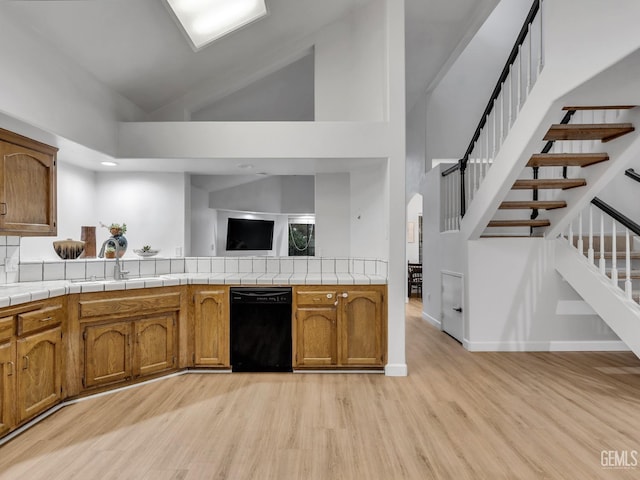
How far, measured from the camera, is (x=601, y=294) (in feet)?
11.3

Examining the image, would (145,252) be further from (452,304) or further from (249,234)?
(452,304)

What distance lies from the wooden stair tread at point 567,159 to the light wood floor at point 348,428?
6.17 ft

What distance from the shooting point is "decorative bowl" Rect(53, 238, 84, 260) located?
10.8 ft

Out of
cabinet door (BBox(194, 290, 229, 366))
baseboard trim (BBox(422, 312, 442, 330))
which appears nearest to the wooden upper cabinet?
cabinet door (BBox(194, 290, 229, 366))

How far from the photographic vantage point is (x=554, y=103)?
2.55 meters

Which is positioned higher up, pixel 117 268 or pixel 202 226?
pixel 202 226

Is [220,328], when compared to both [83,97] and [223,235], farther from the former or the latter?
[83,97]

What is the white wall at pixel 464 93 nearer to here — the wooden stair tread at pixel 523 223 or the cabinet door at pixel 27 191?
the wooden stair tread at pixel 523 223

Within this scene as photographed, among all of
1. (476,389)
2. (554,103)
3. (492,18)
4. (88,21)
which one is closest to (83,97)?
→ (88,21)

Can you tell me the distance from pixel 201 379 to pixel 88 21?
290 cm

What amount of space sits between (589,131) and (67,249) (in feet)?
14.7

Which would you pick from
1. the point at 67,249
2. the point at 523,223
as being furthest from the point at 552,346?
the point at 67,249

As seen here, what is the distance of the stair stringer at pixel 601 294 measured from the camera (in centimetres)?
314

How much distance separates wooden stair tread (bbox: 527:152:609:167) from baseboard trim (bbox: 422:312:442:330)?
2525 millimetres
